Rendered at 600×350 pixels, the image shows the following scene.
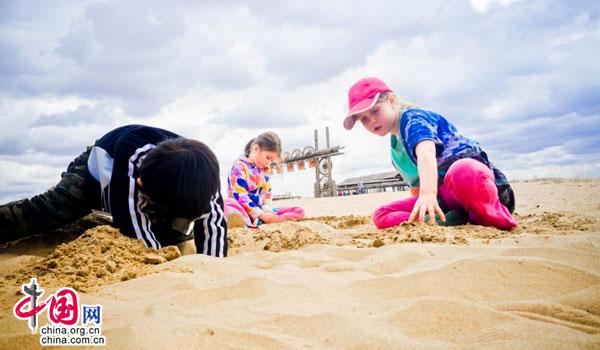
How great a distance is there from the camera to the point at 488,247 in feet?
6.09

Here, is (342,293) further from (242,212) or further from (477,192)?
(242,212)

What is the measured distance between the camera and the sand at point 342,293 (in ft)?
3.35

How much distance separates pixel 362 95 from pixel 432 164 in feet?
2.93

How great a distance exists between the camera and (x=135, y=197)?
89.0 inches

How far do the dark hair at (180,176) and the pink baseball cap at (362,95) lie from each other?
Result: 147 centimetres

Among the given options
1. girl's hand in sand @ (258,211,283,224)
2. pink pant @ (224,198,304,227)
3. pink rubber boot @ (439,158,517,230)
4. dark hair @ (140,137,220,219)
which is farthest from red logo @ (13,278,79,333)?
girl's hand in sand @ (258,211,283,224)

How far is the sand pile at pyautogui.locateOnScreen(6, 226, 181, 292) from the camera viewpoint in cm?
162

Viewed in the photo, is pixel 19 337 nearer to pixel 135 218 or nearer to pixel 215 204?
pixel 135 218

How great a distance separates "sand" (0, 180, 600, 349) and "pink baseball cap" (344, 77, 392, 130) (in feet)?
4.30

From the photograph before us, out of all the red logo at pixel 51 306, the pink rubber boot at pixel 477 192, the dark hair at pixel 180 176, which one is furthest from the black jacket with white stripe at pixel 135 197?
the pink rubber boot at pixel 477 192

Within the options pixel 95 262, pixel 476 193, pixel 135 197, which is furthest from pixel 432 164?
pixel 95 262

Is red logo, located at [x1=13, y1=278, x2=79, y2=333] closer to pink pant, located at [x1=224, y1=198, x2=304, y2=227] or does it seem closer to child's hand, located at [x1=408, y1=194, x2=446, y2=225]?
child's hand, located at [x1=408, y1=194, x2=446, y2=225]

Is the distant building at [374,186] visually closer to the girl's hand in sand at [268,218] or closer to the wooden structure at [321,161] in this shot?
the wooden structure at [321,161]

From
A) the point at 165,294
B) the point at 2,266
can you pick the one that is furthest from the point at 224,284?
the point at 2,266
